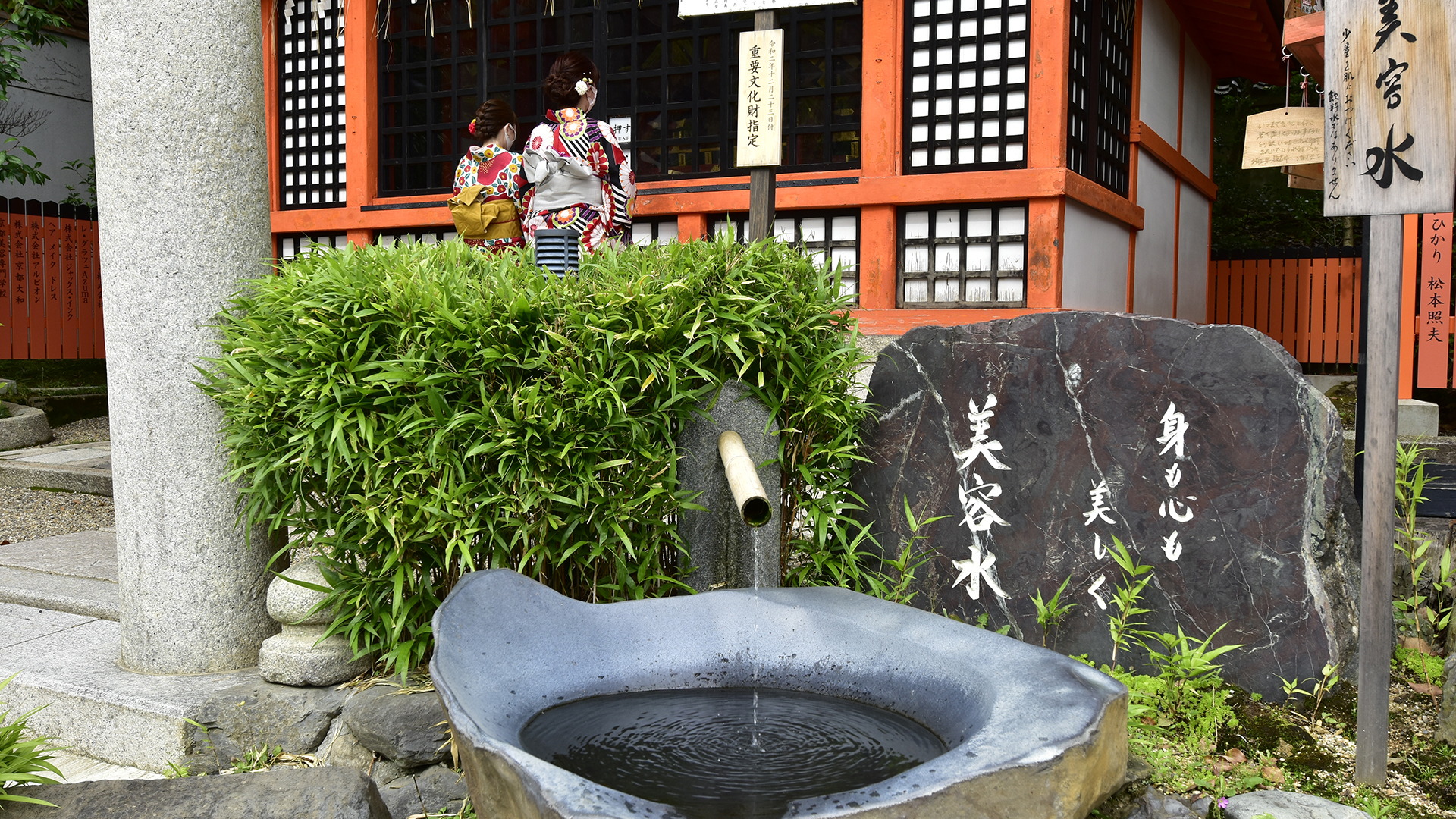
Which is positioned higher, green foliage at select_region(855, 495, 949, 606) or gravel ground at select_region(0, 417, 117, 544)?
green foliage at select_region(855, 495, 949, 606)

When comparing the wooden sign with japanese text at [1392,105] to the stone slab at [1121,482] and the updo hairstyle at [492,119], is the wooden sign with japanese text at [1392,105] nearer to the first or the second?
the stone slab at [1121,482]

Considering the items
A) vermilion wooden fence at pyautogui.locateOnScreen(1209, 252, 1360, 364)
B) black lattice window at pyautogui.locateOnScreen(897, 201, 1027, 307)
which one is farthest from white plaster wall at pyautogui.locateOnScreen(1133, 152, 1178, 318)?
vermilion wooden fence at pyautogui.locateOnScreen(1209, 252, 1360, 364)

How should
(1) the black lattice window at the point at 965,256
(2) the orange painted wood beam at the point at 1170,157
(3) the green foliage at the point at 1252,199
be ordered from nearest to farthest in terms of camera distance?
(1) the black lattice window at the point at 965,256, (2) the orange painted wood beam at the point at 1170,157, (3) the green foliage at the point at 1252,199

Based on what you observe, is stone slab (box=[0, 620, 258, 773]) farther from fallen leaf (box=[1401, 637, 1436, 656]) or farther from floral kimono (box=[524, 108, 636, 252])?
fallen leaf (box=[1401, 637, 1436, 656])

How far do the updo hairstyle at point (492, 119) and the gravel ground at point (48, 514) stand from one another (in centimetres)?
347

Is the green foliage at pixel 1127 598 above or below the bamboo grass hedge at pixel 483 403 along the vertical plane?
below

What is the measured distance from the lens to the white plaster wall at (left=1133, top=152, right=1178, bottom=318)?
28.4 ft

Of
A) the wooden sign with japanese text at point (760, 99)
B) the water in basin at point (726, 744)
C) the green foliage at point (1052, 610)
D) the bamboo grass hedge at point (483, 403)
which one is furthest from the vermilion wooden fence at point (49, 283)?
the green foliage at point (1052, 610)

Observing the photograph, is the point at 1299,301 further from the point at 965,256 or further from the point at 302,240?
the point at 302,240

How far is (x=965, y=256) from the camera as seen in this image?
670 centimetres

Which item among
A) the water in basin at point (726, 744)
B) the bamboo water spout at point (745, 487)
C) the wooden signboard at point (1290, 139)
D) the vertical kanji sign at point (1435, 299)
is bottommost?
the water in basin at point (726, 744)

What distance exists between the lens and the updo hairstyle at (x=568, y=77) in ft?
20.2

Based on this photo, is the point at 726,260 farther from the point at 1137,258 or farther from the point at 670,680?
the point at 1137,258

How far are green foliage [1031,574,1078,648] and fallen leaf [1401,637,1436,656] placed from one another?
1397 millimetres
